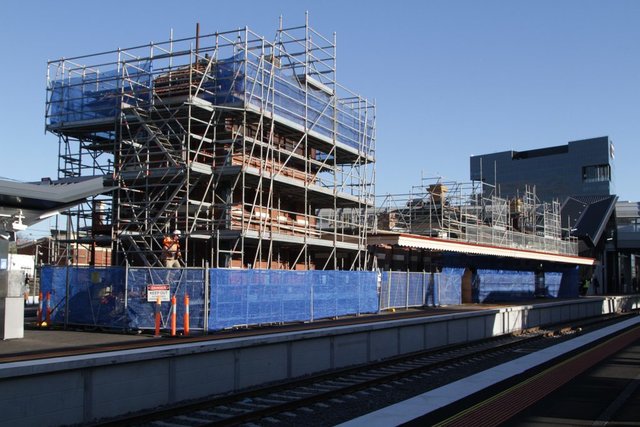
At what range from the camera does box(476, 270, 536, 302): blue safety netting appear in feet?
138

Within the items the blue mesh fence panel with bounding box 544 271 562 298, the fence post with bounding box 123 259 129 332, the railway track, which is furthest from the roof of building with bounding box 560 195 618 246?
the fence post with bounding box 123 259 129 332

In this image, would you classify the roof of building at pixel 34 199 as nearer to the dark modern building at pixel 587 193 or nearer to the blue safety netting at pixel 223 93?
the blue safety netting at pixel 223 93

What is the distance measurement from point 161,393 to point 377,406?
3.63m

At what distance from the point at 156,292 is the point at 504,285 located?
103 ft

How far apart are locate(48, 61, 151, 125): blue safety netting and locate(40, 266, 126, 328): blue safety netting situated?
790cm

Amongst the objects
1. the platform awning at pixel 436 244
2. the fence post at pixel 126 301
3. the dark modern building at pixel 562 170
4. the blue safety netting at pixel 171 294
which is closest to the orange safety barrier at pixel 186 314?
the blue safety netting at pixel 171 294

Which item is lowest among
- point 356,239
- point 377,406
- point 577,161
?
point 377,406

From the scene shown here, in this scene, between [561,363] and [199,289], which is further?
[199,289]

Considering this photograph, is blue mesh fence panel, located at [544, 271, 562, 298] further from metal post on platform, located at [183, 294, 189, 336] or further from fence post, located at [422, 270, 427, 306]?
metal post on platform, located at [183, 294, 189, 336]

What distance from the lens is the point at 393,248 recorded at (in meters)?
37.1

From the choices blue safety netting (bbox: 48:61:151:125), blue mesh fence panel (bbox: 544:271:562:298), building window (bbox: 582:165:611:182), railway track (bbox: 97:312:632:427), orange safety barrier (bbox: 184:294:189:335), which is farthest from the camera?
building window (bbox: 582:165:611:182)

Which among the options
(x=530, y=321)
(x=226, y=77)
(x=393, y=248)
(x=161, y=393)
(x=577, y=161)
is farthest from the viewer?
(x=577, y=161)

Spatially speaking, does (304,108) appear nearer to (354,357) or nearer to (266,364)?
(354,357)

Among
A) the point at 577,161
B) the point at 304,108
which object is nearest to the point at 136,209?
the point at 304,108
